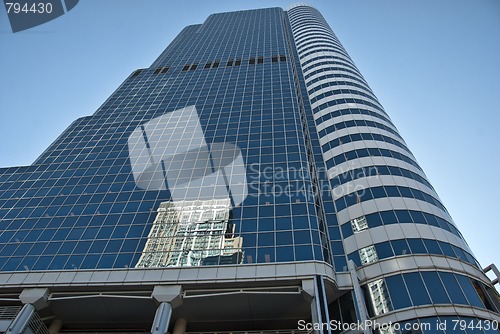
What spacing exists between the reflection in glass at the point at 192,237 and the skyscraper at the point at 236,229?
13 cm

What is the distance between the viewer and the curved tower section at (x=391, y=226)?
80.2 ft

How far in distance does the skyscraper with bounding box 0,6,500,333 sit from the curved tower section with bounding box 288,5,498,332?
13cm

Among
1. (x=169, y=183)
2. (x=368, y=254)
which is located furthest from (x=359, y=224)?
(x=169, y=183)

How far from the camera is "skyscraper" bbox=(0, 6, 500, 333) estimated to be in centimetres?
2553

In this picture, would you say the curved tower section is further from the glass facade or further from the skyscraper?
the glass facade

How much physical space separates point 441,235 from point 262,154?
18.1 m

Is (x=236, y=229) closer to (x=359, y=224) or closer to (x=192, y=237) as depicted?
(x=192, y=237)

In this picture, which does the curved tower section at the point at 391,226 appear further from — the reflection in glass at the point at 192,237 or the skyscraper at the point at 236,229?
the reflection in glass at the point at 192,237

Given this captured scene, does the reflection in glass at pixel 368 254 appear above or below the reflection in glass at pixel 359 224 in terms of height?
below

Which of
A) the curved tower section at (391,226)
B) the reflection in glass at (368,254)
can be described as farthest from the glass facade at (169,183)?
the curved tower section at (391,226)

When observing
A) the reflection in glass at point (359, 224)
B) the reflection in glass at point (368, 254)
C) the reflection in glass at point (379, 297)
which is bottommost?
the reflection in glass at point (379, 297)

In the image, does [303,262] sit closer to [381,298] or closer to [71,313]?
[381,298]

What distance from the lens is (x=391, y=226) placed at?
1180 inches

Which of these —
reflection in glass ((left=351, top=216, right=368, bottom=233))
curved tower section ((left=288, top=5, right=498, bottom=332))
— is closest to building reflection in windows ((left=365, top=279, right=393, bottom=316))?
curved tower section ((left=288, top=5, right=498, bottom=332))
